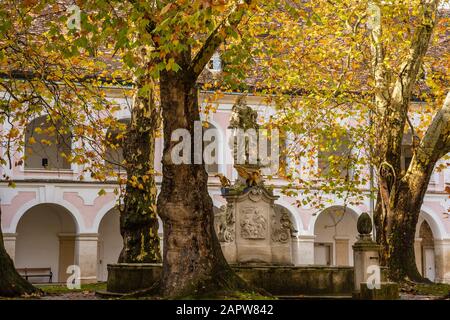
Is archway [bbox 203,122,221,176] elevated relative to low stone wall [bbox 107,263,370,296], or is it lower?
elevated

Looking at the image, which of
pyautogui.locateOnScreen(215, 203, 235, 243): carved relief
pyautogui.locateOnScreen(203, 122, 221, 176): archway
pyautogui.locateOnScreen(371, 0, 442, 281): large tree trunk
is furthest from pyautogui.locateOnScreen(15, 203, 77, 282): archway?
pyautogui.locateOnScreen(371, 0, 442, 281): large tree trunk

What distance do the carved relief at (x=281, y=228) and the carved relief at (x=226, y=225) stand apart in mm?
908

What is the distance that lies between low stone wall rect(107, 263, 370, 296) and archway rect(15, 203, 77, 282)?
15249 millimetres

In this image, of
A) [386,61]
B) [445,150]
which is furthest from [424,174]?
[386,61]

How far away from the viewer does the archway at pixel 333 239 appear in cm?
3284

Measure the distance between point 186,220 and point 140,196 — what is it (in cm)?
612

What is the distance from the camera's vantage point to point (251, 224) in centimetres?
1513

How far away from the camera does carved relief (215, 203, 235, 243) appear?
14.9m

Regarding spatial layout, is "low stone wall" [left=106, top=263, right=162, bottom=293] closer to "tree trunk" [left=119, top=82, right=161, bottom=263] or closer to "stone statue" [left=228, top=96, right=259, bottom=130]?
"tree trunk" [left=119, top=82, right=161, bottom=263]

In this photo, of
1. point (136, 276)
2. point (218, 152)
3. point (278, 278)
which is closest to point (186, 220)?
point (136, 276)

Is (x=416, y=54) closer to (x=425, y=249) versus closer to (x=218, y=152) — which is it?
(x=218, y=152)

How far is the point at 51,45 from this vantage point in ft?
38.0

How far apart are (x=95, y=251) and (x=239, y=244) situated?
14.4 meters
